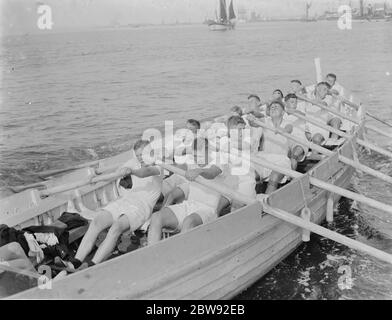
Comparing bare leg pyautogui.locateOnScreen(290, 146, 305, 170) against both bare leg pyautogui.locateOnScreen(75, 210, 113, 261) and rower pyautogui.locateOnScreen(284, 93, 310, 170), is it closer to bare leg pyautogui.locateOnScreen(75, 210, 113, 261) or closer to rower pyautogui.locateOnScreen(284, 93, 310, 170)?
rower pyautogui.locateOnScreen(284, 93, 310, 170)

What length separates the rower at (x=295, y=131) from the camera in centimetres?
860

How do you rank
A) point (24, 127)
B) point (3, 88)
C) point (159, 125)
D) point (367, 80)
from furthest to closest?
point (367, 80) → point (3, 88) → point (159, 125) → point (24, 127)

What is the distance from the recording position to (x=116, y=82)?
1072 inches

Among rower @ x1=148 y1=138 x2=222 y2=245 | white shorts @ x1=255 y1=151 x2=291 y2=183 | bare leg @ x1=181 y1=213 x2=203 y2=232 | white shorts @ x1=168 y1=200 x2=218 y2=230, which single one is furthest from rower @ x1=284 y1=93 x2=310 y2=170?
bare leg @ x1=181 y1=213 x2=203 y2=232

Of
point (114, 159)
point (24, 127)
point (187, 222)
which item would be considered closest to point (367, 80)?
point (24, 127)

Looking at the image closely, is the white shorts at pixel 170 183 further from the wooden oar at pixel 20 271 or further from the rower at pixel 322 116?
the rower at pixel 322 116

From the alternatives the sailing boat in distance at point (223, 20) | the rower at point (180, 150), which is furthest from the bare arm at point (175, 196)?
the sailing boat in distance at point (223, 20)

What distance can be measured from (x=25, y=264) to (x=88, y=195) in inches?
98.2

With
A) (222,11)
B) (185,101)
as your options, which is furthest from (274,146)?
(222,11)

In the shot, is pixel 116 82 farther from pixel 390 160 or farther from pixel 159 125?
pixel 390 160

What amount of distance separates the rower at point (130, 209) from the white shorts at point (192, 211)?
36 cm

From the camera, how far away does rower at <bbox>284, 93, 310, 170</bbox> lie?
8.60 meters

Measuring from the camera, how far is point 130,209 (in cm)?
579

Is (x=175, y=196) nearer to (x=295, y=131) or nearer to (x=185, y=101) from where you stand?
(x=295, y=131)
